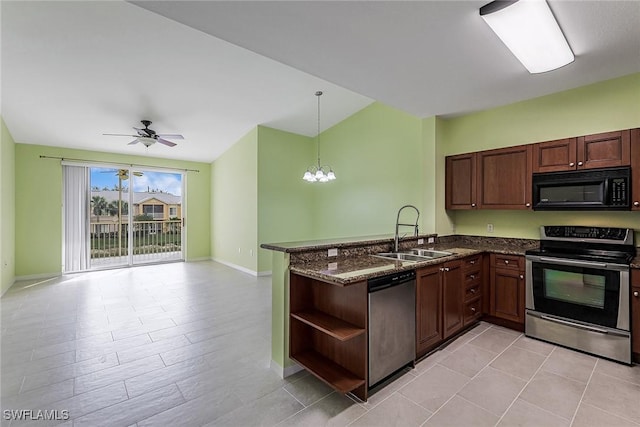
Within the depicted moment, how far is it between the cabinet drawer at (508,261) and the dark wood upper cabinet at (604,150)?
1136 millimetres

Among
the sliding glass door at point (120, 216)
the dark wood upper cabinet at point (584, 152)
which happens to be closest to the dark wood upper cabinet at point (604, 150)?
the dark wood upper cabinet at point (584, 152)

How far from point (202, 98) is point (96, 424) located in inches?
162

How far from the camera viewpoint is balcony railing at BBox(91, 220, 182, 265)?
21.8 ft

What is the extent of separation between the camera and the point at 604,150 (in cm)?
285

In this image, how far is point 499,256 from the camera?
129 inches

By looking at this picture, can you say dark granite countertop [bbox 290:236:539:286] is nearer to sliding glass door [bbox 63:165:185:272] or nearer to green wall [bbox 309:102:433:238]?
green wall [bbox 309:102:433:238]

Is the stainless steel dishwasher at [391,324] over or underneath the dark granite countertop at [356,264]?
underneath

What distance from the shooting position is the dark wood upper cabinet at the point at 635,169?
2.66 meters

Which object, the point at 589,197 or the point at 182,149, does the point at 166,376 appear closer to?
the point at 589,197

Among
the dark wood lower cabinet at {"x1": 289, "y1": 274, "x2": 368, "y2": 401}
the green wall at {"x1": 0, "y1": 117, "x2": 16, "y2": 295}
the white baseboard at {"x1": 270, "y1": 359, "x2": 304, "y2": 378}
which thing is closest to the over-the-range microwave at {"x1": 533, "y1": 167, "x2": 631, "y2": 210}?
the dark wood lower cabinet at {"x1": 289, "y1": 274, "x2": 368, "y2": 401}

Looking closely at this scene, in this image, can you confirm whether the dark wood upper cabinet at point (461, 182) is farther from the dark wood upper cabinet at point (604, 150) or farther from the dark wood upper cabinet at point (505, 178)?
the dark wood upper cabinet at point (604, 150)

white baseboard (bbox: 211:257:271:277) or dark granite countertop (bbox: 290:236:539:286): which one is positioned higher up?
dark granite countertop (bbox: 290:236:539:286)

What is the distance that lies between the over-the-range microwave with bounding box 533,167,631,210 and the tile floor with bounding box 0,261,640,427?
1.46m

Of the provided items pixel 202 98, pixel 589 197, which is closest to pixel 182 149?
pixel 202 98
